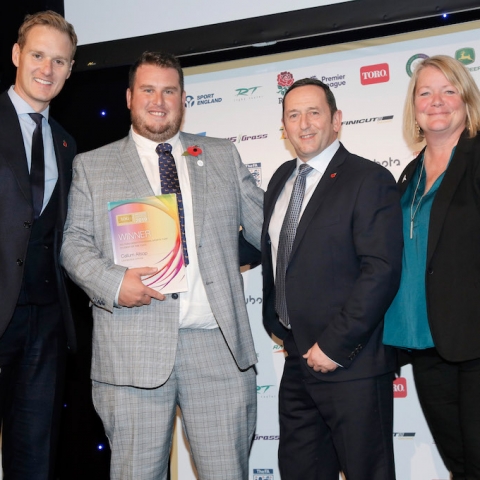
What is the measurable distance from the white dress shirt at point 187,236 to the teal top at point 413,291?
0.80 m

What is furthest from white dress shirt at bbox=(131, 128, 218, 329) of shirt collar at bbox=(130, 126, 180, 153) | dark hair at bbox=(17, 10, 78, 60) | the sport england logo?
the sport england logo

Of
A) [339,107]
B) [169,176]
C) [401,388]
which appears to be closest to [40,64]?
[169,176]

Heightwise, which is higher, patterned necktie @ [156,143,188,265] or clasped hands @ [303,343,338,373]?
patterned necktie @ [156,143,188,265]

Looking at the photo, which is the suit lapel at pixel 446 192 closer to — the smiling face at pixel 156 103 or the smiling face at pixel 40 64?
the smiling face at pixel 156 103

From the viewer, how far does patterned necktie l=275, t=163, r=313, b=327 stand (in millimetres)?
2768

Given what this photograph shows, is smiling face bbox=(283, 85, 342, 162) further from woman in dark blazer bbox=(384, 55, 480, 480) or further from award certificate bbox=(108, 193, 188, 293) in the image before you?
award certificate bbox=(108, 193, 188, 293)

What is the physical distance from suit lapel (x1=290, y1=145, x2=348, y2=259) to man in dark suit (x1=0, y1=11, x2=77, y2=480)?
1141 mm

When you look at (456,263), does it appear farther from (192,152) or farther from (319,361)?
(192,152)

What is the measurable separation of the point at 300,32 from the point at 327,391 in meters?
2.16

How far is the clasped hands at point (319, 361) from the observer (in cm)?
253

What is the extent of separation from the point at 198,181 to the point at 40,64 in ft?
3.19

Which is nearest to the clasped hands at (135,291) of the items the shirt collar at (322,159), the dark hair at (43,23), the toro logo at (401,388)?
the shirt collar at (322,159)

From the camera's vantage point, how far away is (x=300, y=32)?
369 centimetres

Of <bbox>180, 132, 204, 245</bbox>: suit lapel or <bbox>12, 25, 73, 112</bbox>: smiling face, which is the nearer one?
<bbox>180, 132, 204, 245</bbox>: suit lapel
